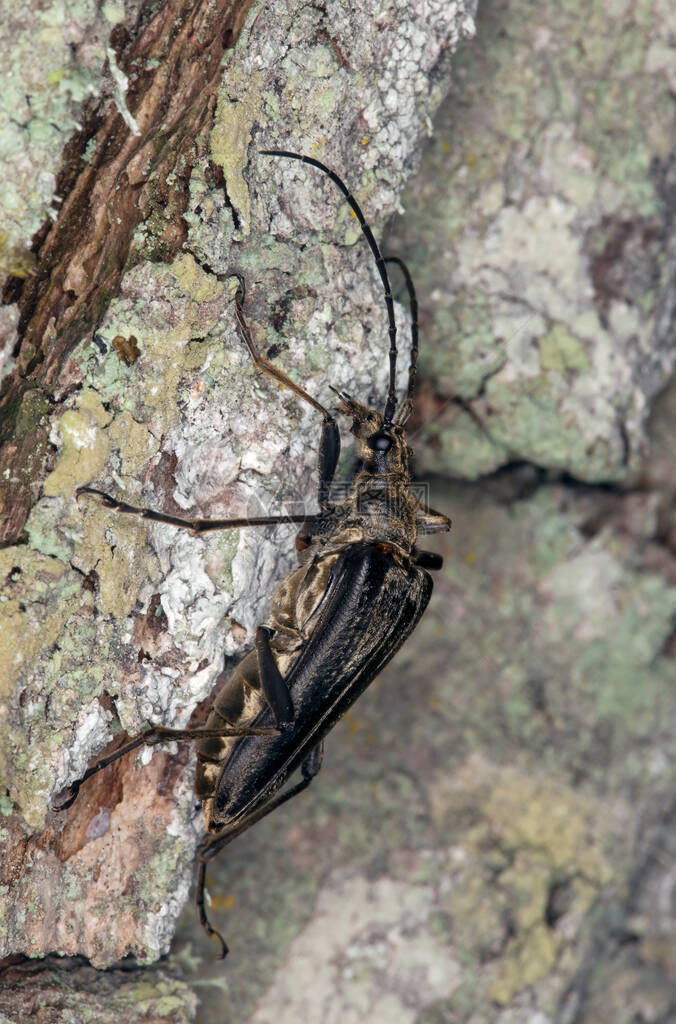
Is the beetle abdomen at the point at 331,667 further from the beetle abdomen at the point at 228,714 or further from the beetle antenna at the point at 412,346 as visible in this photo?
the beetle antenna at the point at 412,346

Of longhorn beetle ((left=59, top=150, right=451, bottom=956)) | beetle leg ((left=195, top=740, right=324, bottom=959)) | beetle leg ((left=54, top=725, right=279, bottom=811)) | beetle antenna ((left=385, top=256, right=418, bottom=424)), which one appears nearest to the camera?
beetle leg ((left=54, top=725, right=279, bottom=811))

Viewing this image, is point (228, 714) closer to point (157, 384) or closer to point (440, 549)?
A: point (157, 384)

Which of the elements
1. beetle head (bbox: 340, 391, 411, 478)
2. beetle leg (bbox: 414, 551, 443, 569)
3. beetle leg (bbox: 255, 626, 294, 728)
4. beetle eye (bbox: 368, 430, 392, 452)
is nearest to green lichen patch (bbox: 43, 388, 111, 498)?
beetle leg (bbox: 255, 626, 294, 728)

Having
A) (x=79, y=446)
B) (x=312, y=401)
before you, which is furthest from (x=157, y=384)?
(x=312, y=401)

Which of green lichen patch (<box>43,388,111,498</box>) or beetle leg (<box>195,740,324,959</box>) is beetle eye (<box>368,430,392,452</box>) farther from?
beetle leg (<box>195,740,324,959</box>)

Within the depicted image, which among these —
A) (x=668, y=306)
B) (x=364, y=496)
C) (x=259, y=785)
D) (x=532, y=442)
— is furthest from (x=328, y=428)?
(x=668, y=306)

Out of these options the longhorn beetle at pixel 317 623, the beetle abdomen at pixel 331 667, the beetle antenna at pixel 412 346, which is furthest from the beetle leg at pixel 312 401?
the beetle antenna at pixel 412 346
